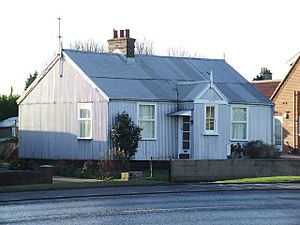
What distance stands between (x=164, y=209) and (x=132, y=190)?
7.27m

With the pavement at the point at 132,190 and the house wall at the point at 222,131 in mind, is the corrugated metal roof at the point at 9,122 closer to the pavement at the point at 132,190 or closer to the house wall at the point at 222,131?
the house wall at the point at 222,131

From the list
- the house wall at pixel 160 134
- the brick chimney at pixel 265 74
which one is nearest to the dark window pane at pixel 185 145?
the house wall at pixel 160 134

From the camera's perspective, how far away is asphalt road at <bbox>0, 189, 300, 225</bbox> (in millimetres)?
17094

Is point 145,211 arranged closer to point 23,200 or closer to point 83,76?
point 23,200

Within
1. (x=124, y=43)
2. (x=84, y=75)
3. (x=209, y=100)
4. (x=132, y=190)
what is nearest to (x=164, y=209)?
(x=132, y=190)

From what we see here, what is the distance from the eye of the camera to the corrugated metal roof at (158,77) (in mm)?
38559

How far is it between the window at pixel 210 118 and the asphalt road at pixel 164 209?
14.2 meters

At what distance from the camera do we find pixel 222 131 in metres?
40.2

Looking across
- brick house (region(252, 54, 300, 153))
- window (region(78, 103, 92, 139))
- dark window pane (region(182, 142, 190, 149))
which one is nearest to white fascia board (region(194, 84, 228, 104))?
dark window pane (region(182, 142, 190, 149))

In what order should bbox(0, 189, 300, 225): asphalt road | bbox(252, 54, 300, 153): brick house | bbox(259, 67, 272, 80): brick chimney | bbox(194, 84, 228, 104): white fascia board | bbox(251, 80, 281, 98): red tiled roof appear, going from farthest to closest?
1. bbox(259, 67, 272, 80): brick chimney
2. bbox(251, 80, 281, 98): red tiled roof
3. bbox(252, 54, 300, 153): brick house
4. bbox(194, 84, 228, 104): white fascia board
5. bbox(0, 189, 300, 225): asphalt road

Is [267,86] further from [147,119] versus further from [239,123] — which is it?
[147,119]

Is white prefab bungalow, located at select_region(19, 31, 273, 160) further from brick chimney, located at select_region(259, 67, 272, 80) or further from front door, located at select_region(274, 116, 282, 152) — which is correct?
brick chimney, located at select_region(259, 67, 272, 80)

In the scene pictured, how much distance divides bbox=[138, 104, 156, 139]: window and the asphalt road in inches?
518

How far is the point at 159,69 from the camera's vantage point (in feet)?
139
